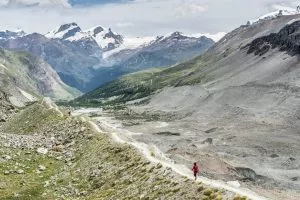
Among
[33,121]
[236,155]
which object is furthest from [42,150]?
[236,155]

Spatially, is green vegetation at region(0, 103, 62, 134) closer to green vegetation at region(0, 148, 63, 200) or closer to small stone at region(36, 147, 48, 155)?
small stone at region(36, 147, 48, 155)

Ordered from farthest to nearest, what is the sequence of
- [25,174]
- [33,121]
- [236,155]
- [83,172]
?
[236,155], [33,121], [83,172], [25,174]

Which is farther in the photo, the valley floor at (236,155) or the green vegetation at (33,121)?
the green vegetation at (33,121)

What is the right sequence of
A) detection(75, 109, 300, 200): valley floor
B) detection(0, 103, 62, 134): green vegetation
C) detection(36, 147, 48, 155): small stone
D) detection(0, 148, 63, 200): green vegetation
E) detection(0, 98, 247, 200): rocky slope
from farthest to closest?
1. detection(0, 103, 62, 134): green vegetation
2. detection(75, 109, 300, 200): valley floor
3. detection(36, 147, 48, 155): small stone
4. detection(0, 148, 63, 200): green vegetation
5. detection(0, 98, 247, 200): rocky slope

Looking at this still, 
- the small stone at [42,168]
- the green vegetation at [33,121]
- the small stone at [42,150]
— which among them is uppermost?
the small stone at [42,168]

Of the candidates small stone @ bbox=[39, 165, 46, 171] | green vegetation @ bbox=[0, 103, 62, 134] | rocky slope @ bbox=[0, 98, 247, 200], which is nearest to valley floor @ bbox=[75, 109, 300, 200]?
rocky slope @ bbox=[0, 98, 247, 200]

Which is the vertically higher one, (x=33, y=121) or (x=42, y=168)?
(x=42, y=168)

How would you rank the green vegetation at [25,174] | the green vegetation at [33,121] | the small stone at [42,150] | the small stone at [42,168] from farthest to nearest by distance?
the green vegetation at [33,121], the small stone at [42,150], the small stone at [42,168], the green vegetation at [25,174]

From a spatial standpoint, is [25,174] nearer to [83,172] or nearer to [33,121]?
[83,172]

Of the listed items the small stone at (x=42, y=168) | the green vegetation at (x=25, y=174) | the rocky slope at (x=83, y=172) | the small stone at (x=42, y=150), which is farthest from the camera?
the small stone at (x=42, y=150)

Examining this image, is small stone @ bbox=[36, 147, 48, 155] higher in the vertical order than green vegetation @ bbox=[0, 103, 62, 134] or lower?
higher

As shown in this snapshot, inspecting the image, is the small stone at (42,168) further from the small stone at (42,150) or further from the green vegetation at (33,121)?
the green vegetation at (33,121)

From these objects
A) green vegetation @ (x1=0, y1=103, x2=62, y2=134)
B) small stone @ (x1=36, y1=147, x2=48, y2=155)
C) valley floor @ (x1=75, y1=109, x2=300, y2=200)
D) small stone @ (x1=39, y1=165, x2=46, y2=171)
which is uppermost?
small stone @ (x1=39, y1=165, x2=46, y2=171)

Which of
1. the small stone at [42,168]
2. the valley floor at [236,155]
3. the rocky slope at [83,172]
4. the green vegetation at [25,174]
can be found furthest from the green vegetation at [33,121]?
the small stone at [42,168]
